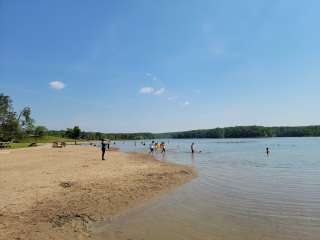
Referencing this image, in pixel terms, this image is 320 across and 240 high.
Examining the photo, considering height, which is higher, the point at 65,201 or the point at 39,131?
the point at 39,131

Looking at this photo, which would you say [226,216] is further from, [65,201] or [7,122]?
[7,122]

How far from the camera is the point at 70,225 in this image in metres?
8.66

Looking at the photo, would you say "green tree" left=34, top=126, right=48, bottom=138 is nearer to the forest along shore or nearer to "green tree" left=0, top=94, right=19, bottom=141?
"green tree" left=0, top=94, right=19, bottom=141

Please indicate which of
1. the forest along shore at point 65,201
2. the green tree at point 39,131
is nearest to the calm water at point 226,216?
the forest along shore at point 65,201

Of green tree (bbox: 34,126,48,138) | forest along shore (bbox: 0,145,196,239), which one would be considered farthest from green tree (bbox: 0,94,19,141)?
forest along shore (bbox: 0,145,196,239)

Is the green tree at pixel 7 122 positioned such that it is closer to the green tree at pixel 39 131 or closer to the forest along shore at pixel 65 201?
the green tree at pixel 39 131

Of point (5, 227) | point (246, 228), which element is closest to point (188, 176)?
point (246, 228)

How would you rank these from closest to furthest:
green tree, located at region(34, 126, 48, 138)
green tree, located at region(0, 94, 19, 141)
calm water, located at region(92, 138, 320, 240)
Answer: calm water, located at region(92, 138, 320, 240), green tree, located at region(0, 94, 19, 141), green tree, located at region(34, 126, 48, 138)

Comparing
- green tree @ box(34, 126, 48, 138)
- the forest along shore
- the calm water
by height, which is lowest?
the calm water

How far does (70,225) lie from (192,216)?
3.78m

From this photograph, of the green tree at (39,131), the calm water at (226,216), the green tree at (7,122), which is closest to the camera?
the calm water at (226,216)

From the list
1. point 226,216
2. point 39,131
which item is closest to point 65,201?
point 226,216

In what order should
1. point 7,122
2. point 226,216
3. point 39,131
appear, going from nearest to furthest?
point 226,216, point 7,122, point 39,131

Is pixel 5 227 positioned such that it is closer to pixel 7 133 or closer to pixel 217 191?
pixel 217 191
